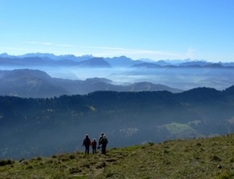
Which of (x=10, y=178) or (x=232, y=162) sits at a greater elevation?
(x=232, y=162)

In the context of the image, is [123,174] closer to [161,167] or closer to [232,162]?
[161,167]

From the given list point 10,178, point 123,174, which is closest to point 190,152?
point 123,174

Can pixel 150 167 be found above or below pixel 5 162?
above

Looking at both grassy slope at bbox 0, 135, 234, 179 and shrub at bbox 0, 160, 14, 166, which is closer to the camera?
grassy slope at bbox 0, 135, 234, 179

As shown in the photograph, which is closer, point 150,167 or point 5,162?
point 150,167

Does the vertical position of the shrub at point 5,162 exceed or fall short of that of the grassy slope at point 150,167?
it falls short

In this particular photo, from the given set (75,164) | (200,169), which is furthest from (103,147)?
(200,169)

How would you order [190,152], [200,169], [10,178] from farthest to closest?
[190,152], [10,178], [200,169]

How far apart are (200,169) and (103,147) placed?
1932cm

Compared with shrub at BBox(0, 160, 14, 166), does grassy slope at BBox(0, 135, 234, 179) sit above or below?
above

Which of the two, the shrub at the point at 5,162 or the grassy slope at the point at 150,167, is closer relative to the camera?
the grassy slope at the point at 150,167

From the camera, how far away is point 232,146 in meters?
32.5

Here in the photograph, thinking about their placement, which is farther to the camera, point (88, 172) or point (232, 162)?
point (88, 172)

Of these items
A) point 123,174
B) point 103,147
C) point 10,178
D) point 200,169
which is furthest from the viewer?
point 103,147
